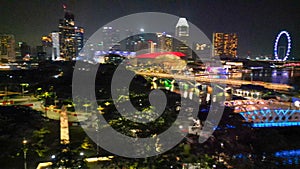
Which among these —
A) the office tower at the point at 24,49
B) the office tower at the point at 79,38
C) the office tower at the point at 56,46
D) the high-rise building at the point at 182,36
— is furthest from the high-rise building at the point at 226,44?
the office tower at the point at 24,49

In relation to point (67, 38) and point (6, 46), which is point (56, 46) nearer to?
point (67, 38)

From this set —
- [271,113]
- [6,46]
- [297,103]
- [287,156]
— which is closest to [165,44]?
[6,46]

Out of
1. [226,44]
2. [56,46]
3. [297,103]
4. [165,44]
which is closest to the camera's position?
[297,103]

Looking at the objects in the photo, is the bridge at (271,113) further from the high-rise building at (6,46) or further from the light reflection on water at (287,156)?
the high-rise building at (6,46)

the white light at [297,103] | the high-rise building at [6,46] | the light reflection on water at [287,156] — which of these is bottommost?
the light reflection on water at [287,156]

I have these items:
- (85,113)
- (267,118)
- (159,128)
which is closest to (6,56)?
(85,113)

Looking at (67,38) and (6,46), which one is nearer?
(6,46)

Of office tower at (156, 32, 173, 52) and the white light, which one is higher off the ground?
office tower at (156, 32, 173, 52)

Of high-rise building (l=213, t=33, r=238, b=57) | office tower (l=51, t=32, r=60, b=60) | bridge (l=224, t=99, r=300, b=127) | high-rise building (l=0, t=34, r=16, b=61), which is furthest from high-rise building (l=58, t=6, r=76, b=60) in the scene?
bridge (l=224, t=99, r=300, b=127)

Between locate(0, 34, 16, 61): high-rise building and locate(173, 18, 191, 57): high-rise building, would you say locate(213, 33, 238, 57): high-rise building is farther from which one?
locate(0, 34, 16, 61): high-rise building
